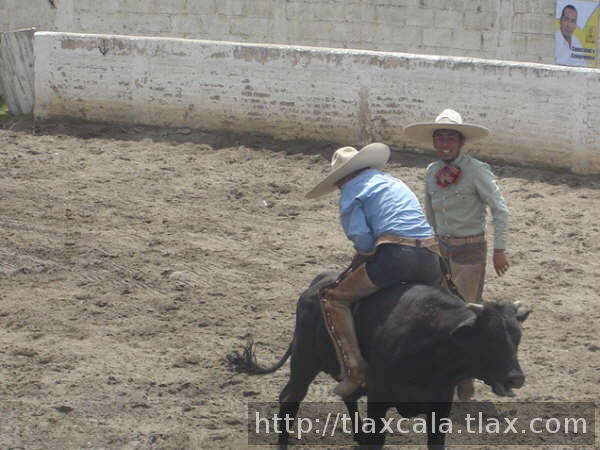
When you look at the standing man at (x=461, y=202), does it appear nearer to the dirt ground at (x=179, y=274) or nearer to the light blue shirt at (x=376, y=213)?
the dirt ground at (x=179, y=274)

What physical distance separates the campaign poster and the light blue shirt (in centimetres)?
998

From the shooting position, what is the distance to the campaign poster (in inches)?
594

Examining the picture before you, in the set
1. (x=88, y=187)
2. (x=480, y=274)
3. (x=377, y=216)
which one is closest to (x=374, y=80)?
(x=88, y=187)

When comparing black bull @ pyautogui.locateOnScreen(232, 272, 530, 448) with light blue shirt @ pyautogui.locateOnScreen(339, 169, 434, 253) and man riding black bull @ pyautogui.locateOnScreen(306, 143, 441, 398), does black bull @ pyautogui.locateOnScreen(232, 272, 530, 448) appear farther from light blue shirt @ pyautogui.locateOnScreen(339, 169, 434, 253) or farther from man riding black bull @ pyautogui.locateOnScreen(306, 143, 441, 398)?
light blue shirt @ pyautogui.locateOnScreen(339, 169, 434, 253)

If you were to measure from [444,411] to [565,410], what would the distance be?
4.76 feet

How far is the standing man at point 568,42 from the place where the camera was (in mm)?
15305

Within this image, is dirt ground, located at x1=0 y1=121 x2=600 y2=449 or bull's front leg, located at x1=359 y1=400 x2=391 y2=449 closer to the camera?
bull's front leg, located at x1=359 y1=400 x2=391 y2=449

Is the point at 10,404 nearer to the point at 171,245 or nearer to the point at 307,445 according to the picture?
the point at 307,445

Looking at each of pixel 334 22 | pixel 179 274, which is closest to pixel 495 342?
pixel 179 274

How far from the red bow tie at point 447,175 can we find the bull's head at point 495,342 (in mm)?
1640

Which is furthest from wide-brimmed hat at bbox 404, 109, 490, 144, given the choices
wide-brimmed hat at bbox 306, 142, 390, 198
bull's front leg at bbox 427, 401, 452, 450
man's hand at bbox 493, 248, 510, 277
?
bull's front leg at bbox 427, 401, 452, 450

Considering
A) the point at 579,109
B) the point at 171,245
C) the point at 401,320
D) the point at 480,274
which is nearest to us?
the point at 401,320

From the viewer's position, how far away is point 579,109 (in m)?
11.3

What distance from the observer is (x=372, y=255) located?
19.3ft
